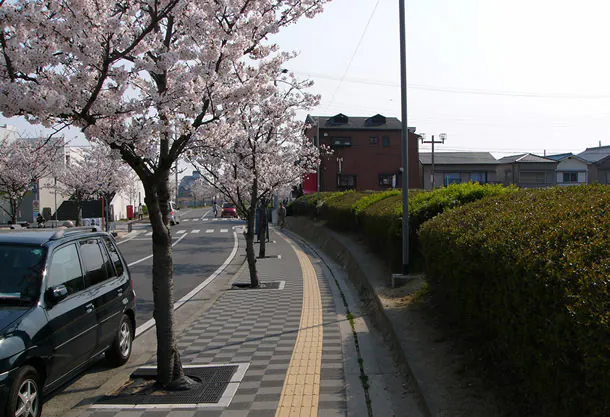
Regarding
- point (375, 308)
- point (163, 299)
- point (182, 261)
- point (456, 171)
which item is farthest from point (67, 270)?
point (456, 171)

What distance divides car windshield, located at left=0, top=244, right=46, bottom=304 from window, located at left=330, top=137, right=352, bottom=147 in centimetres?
4963

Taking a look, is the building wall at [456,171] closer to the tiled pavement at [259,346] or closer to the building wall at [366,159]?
the building wall at [366,159]

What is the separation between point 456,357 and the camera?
5801mm

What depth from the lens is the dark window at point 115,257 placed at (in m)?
7.20

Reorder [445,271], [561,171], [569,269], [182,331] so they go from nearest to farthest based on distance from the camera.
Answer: [569,269], [445,271], [182,331], [561,171]

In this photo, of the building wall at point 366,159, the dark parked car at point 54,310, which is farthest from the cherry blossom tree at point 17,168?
the building wall at point 366,159

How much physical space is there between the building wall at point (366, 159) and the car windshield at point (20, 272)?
49030 mm

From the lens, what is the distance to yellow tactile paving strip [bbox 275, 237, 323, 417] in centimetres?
533

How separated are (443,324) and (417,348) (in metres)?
0.69

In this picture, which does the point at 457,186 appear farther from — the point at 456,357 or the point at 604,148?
the point at 604,148

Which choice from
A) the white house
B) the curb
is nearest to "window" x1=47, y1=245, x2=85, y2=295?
the curb

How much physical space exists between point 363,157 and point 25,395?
51889mm

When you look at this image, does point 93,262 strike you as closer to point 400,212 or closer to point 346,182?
point 400,212

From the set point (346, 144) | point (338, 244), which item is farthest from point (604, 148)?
point (338, 244)
